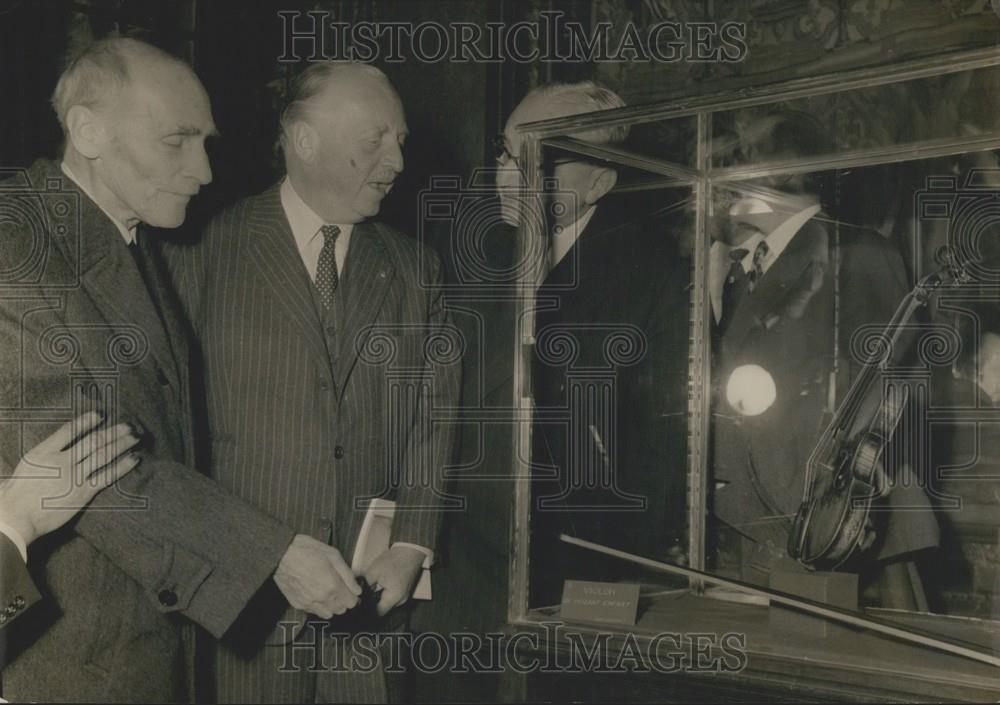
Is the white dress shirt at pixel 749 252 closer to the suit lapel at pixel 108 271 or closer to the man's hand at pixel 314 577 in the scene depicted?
the man's hand at pixel 314 577

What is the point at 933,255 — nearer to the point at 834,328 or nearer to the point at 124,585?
the point at 834,328

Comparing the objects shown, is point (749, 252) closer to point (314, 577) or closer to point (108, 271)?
point (314, 577)

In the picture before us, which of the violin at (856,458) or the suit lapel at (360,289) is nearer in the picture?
the violin at (856,458)

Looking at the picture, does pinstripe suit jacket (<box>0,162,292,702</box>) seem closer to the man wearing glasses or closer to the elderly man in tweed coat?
the elderly man in tweed coat

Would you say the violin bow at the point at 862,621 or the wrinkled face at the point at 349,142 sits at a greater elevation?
the wrinkled face at the point at 349,142

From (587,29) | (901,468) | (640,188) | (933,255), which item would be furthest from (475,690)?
(587,29)

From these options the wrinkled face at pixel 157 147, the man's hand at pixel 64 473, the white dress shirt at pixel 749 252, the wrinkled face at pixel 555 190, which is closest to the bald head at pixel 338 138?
the wrinkled face at pixel 157 147

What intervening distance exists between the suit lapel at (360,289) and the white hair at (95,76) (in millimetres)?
610

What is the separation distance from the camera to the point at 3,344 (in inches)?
84.2

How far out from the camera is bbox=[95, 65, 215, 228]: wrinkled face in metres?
2.22

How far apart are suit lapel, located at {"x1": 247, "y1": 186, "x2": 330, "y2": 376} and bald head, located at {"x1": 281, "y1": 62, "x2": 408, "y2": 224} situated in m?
0.09

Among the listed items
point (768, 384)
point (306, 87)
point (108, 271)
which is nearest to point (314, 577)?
point (108, 271)

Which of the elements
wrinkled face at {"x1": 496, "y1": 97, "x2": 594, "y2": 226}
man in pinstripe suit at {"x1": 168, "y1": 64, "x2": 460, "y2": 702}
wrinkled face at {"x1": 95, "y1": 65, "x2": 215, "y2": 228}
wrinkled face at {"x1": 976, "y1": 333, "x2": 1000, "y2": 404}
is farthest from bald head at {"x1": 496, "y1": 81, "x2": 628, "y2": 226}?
wrinkled face at {"x1": 976, "y1": 333, "x2": 1000, "y2": 404}

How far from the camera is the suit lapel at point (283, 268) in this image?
7.97 feet
